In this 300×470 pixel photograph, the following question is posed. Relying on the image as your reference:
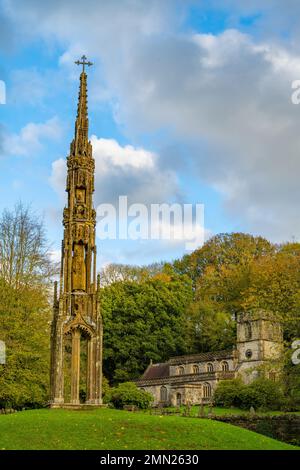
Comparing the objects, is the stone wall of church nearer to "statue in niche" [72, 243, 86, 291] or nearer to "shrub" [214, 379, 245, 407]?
"shrub" [214, 379, 245, 407]

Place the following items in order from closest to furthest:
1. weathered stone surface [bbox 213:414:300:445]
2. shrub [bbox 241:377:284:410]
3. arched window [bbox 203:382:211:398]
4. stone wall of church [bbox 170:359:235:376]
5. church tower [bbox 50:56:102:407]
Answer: church tower [bbox 50:56:102:407], weathered stone surface [bbox 213:414:300:445], shrub [bbox 241:377:284:410], arched window [bbox 203:382:211:398], stone wall of church [bbox 170:359:235:376]

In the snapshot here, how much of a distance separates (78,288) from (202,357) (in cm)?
3647

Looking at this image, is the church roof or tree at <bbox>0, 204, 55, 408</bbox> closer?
tree at <bbox>0, 204, 55, 408</bbox>

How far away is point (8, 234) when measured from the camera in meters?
40.0

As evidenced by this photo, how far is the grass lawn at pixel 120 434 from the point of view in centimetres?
1845

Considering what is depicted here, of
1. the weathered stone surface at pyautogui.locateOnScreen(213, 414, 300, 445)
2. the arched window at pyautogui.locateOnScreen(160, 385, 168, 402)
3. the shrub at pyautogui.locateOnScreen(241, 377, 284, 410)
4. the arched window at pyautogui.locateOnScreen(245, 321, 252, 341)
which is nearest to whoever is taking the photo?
the weathered stone surface at pyautogui.locateOnScreen(213, 414, 300, 445)

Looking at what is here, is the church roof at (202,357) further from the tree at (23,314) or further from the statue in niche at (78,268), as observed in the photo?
the statue in niche at (78,268)

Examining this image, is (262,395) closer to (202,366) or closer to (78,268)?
(202,366)

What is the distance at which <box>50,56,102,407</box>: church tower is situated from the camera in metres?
27.2

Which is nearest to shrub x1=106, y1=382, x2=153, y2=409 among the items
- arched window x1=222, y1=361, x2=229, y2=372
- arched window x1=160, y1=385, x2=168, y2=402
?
arched window x1=222, y1=361, x2=229, y2=372

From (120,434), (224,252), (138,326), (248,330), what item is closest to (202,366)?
(248,330)

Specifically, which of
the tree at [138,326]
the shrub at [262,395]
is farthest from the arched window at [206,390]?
the shrub at [262,395]

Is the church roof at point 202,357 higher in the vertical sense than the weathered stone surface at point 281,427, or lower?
higher

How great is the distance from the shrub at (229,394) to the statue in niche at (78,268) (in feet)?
85.0
